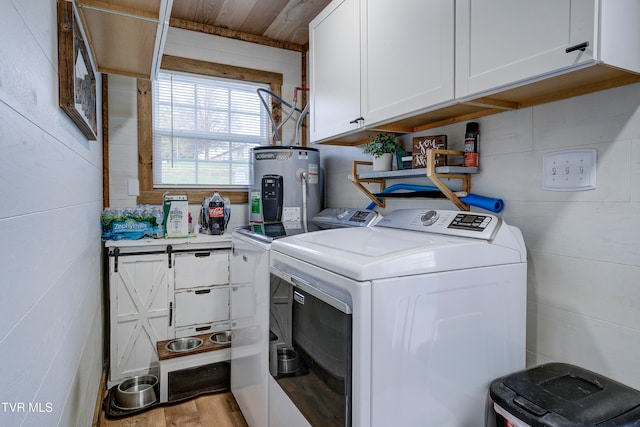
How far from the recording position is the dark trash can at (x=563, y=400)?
942 millimetres

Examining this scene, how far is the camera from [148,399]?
2.29 metres

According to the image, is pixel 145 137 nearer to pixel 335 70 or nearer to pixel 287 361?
pixel 335 70

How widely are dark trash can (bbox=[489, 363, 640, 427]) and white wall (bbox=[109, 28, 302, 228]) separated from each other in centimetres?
245

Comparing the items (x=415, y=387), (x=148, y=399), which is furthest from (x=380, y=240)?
(x=148, y=399)

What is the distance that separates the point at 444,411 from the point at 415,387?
155mm

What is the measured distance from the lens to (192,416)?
2221 millimetres

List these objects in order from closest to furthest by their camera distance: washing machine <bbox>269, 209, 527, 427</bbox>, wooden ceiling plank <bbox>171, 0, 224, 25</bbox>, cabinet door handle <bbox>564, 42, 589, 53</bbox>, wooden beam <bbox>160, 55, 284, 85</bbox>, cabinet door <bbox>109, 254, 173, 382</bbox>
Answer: cabinet door handle <bbox>564, 42, 589, 53</bbox> < washing machine <bbox>269, 209, 527, 427</bbox> < cabinet door <bbox>109, 254, 173, 382</bbox> < wooden ceiling plank <bbox>171, 0, 224, 25</bbox> < wooden beam <bbox>160, 55, 284, 85</bbox>

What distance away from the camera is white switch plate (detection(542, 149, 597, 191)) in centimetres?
123

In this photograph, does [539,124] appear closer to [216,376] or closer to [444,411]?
[444,411]

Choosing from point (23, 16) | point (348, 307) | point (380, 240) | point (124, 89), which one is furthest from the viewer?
point (124, 89)

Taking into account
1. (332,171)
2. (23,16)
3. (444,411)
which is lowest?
(444,411)

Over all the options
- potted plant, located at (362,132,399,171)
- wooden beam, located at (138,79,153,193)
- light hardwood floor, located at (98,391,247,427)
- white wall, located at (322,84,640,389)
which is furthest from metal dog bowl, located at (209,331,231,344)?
white wall, located at (322,84,640,389)

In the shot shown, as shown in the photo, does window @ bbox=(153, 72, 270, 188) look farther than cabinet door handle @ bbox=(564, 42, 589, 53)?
Yes

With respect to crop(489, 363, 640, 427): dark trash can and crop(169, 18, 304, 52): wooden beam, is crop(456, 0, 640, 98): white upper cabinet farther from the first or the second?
crop(169, 18, 304, 52): wooden beam
